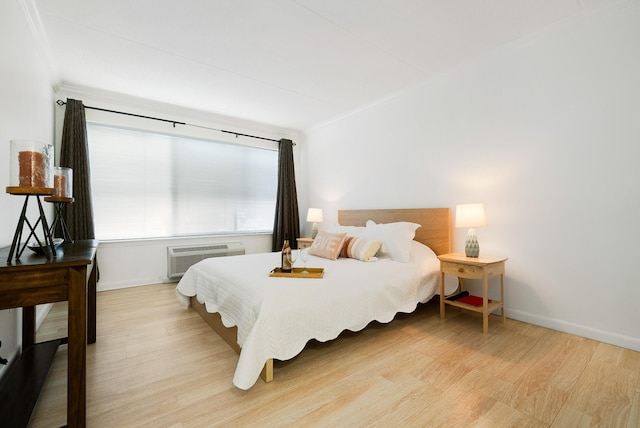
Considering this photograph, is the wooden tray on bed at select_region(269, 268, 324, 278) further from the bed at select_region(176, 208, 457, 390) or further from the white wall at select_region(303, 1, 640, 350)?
the white wall at select_region(303, 1, 640, 350)

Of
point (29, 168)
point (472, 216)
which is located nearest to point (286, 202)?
point (472, 216)

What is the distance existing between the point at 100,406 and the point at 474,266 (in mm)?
2727

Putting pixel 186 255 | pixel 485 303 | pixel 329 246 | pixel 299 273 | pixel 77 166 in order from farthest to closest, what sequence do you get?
pixel 186 255, pixel 77 166, pixel 329 246, pixel 485 303, pixel 299 273

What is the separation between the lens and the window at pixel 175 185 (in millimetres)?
3869

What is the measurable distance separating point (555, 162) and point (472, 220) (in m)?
0.82

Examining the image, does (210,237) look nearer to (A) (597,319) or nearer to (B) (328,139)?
(B) (328,139)

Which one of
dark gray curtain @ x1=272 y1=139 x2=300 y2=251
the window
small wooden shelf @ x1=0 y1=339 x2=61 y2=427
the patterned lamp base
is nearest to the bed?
the patterned lamp base

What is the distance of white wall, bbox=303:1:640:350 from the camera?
7.13ft

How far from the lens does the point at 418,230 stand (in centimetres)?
339

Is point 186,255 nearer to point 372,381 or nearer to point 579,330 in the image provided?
point 372,381

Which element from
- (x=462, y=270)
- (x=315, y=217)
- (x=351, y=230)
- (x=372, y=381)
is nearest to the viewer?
(x=372, y=381)

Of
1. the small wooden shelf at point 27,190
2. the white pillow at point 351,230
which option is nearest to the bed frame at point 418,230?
the white pillow at point 351,230

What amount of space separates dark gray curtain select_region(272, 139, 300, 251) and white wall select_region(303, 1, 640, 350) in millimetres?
2433

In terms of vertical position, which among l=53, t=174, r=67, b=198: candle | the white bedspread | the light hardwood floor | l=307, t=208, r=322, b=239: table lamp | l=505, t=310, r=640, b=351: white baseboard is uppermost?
l=53, t=174, r=67, b=198: candle
